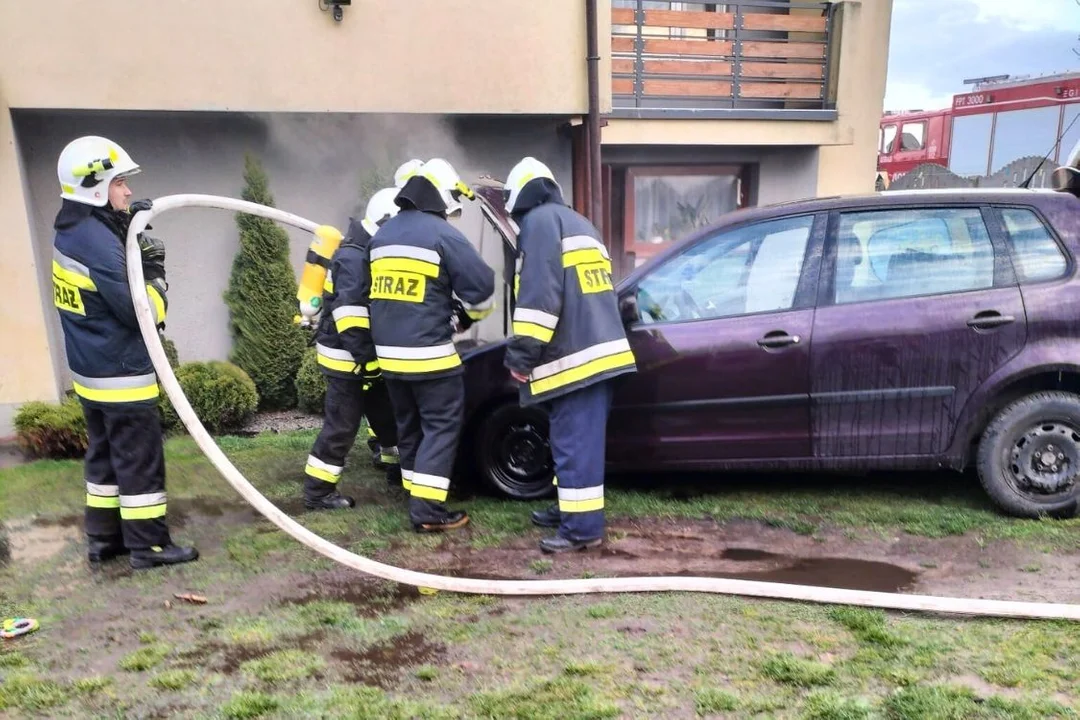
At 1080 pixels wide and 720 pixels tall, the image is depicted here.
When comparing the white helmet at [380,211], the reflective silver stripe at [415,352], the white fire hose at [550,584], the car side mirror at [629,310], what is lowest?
the white fire hose at [550,584]

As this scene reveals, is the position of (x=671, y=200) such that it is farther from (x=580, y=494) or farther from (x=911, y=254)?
(x=580, y=494)

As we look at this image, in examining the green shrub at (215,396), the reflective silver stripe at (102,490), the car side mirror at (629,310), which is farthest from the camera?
the green shrub at (215,396)

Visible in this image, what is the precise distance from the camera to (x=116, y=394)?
372cm

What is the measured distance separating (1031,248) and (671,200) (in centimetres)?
515

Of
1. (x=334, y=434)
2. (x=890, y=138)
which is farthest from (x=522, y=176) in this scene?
(x=890, y=138)

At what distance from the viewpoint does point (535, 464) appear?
4605mm

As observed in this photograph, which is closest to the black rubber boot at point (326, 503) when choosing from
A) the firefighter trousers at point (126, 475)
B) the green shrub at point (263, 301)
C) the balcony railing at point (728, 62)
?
the firefighter trousers at point (126, 475)

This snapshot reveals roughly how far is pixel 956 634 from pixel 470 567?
6.82 feet

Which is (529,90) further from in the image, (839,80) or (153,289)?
(153,289)

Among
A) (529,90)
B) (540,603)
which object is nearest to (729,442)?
(540,603)

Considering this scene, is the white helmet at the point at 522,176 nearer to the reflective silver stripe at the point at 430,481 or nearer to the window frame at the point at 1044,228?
the reflective silver stripe at the point at 430,481

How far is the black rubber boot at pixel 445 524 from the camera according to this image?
4211 millimetres

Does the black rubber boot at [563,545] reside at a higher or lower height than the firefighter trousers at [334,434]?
lower

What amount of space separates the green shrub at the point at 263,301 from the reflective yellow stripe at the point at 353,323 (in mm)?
2830
